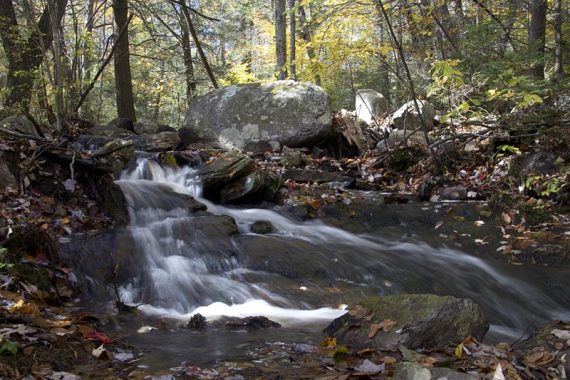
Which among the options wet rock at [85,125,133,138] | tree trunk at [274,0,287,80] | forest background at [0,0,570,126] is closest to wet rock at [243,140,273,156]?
forest background at [0,0,570,126]

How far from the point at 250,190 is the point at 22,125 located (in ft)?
11.3

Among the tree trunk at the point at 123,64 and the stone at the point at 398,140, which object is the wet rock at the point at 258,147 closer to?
the stone at the point at 398,140

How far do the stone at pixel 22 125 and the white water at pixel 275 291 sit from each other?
1.39 metres

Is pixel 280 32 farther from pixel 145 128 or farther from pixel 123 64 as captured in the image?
pixel 145 128

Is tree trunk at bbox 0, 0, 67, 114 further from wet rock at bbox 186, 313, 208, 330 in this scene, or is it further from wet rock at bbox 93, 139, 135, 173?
wet rock at bbox 186, 313, 208, 330

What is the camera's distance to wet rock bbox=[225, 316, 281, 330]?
3.89 metres

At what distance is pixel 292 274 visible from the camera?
535cm

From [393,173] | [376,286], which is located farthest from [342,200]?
[376,286]

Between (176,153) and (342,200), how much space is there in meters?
3.16

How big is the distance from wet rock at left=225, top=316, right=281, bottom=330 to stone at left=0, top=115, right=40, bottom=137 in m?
4.45

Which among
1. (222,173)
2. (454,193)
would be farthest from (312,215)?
(454,193)

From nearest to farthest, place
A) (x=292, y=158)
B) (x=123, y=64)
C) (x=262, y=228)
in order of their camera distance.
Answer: (x=262, y=228) < (x=292, y=158) < (x=123, y=64)

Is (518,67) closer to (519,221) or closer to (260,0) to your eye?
(519,221)

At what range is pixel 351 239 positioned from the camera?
673cm
